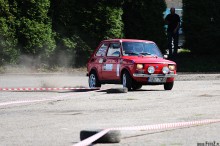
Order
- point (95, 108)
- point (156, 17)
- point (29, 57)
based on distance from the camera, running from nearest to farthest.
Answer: point (95, 108), point (29, 57), point (156, 17)

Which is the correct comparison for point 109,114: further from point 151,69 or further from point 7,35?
point 7,35

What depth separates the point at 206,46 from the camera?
35406 mm

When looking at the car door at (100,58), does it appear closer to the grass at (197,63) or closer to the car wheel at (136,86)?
the car wheel at (136,86)

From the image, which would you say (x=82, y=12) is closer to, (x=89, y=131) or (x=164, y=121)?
(x=164, y=121)

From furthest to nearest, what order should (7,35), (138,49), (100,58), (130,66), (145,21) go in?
(145,21) < (7,35) < (100,58) < (138,49) < (130,66)

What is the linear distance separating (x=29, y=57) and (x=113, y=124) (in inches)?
737

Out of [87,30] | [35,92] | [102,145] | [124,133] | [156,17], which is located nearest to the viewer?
[102,145]

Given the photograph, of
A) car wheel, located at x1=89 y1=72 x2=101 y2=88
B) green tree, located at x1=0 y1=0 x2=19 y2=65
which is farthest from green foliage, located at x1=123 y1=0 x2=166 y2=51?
car wheel, located at x1=89 y1=72 x2=101 y2=88


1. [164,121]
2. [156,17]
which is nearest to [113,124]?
[164,121]

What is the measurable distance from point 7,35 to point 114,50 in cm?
830

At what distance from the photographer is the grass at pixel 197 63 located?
32.7 metres

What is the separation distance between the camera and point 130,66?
21141 mm

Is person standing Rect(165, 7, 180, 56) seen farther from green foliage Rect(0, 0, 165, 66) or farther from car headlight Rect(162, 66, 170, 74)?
car headlight Rect(162, 66, 170, 74)

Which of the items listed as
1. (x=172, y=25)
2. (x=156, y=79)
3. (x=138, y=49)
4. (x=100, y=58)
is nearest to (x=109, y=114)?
(x=156, y=79)
